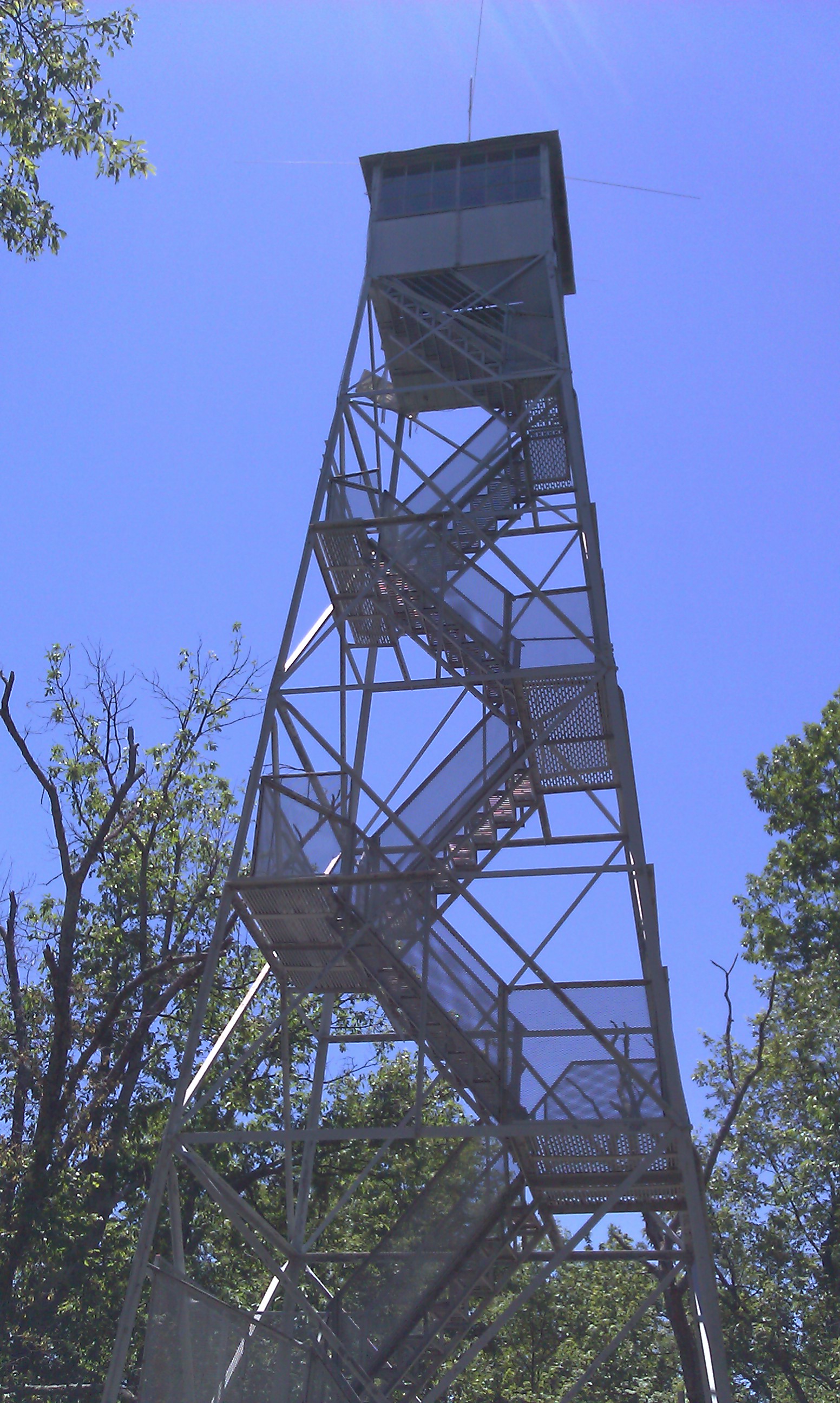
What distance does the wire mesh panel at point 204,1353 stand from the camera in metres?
8.79

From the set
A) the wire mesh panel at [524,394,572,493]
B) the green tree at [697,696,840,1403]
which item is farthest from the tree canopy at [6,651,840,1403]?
the wire mesh panel at [524,394,572,493]

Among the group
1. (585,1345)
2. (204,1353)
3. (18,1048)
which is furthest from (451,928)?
(585,1345)

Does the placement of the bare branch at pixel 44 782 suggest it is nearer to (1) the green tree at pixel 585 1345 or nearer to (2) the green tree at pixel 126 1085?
(2) the green tree at pixel 126 1085

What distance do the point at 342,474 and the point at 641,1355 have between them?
2411 cm

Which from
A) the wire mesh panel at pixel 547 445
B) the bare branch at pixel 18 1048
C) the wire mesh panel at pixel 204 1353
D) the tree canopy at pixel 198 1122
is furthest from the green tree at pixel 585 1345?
the wire mesh panel at pixel 547 445

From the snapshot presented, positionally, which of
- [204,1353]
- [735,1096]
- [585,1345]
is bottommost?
[204,1353]

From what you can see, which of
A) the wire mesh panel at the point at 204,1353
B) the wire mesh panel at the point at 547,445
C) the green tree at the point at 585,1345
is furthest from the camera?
the green tree at the point at 585,1345

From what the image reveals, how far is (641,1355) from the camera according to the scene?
29.8 metres

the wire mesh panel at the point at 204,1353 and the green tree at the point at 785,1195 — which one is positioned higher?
the green tree at the point at 785,1195

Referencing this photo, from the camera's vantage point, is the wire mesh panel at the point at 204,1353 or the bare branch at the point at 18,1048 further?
the bare branch at the point at 18,1048

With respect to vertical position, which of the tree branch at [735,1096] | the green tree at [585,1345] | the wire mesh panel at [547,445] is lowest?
the green tree at [585,1345]

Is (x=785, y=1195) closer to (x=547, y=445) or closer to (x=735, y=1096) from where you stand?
(x=735, y=1096)

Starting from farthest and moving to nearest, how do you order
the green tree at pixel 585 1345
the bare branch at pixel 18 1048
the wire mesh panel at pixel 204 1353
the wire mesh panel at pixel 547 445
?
the green tree at pixel 585 1345 → the bare branch at pixel 18 1048 → the wire mesh panel at pixel 547 445 → the wire mesh panel at pixel 204 1353

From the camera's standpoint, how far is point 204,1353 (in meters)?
9.28
